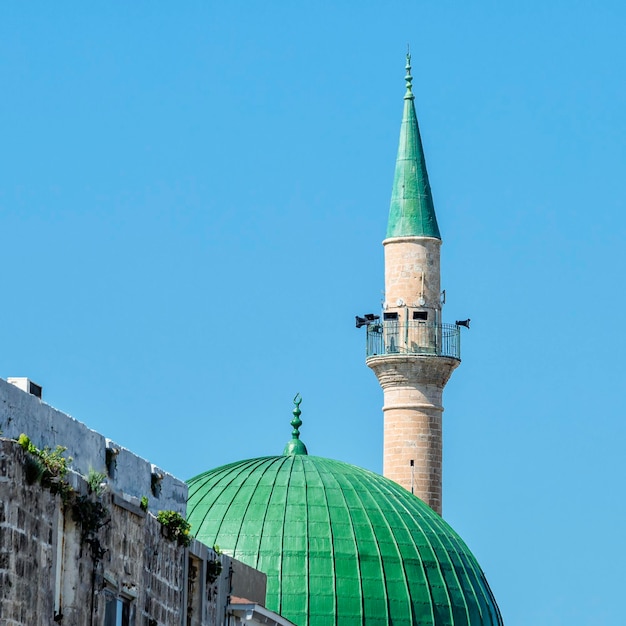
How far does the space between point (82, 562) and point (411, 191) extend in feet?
162

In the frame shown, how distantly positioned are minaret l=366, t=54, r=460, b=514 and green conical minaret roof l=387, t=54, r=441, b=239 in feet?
0.09

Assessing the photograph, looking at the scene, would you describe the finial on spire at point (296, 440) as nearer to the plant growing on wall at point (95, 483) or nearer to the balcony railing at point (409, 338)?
the balcony railing at point (409, 338)

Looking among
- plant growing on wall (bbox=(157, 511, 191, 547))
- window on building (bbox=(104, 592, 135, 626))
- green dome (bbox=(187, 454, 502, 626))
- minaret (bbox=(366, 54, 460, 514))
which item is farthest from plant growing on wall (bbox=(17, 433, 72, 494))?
minaret (bbox=(366, 54, 460, 514))

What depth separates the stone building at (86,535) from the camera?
59.8 feet

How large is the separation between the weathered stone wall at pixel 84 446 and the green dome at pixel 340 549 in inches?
931

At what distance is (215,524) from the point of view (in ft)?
164

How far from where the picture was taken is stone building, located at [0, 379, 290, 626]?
59.8 feet

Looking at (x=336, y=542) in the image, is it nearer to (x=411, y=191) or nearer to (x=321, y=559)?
(x=321, y=559)

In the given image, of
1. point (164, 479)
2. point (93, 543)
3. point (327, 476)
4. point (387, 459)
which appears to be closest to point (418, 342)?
point (387, 459)

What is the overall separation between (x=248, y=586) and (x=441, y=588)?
19373 millimetres

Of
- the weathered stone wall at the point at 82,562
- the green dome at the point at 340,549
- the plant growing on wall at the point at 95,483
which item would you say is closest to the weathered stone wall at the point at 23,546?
the weathered stone wall at the point at 82,562

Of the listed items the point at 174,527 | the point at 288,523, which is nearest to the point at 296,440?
the point at 288,523

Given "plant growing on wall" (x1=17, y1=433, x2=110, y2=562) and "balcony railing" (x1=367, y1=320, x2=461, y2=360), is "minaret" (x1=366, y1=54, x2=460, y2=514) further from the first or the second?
"plant growing on wall" (x1=17, y1=433, x2=110, y2=562)

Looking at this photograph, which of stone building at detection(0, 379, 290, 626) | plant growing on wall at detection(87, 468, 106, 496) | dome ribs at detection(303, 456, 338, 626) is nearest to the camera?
stone building at detection(0, 379, 290, 626)
